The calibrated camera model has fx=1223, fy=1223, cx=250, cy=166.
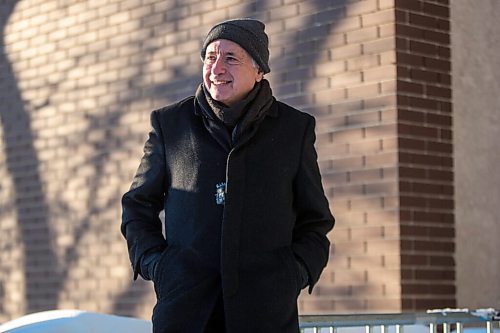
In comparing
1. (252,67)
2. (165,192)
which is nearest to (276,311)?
(165,192)

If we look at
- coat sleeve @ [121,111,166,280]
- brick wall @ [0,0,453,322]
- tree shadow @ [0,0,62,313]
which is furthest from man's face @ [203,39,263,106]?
tree shadow @ [0,0,62,313]

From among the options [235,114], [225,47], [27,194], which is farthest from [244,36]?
[27,194]

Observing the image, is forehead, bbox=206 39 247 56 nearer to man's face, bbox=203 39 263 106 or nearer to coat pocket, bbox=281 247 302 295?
man's face, bbox=203 39 263 106

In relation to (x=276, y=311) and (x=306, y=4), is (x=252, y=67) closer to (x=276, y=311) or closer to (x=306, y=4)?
(x=276, y=311)

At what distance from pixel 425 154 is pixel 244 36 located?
420cm

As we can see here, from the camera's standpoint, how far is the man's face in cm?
355

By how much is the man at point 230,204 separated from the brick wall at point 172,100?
12.8 feet

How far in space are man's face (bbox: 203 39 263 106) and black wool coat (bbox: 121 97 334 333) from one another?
112 millimetres

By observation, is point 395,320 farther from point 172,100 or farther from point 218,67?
point 172,100

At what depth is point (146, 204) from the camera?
362 centimetres

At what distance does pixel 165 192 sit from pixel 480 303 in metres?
4.64

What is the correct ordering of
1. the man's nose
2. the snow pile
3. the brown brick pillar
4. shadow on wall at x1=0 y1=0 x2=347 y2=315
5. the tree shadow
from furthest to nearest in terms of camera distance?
the tree shadow < shadow on wall at x1=0 y1=0 x2=347 y2=315 < the brown brick pillar < the snow pile < the man's nose

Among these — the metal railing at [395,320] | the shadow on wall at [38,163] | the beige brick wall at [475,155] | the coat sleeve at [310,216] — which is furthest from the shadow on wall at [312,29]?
the coat sleeve at [310,216]

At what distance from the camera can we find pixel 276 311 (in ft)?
11.3
